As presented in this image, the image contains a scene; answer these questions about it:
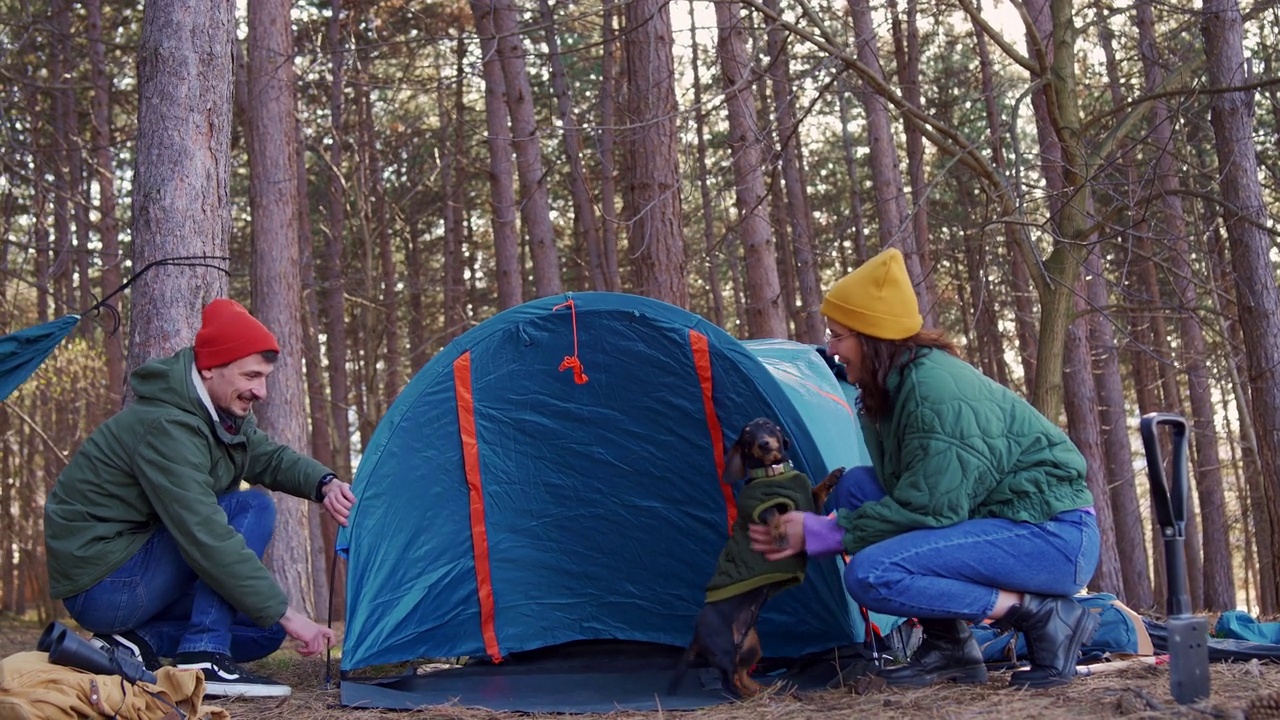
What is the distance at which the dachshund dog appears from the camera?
3867 mm

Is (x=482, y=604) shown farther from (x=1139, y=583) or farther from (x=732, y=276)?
(x=732, y=276)

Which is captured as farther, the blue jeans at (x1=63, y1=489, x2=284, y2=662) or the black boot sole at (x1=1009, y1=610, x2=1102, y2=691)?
the blue jeans at (x1=63, y1=489, x2=284, y2=662)

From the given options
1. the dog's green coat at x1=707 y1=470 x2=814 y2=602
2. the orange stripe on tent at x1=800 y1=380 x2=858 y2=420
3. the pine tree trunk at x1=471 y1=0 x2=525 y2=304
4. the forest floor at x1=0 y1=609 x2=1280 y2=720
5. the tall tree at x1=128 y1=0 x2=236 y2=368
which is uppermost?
the pine tree trunk at x1=471 y1=0 x2=525 y2=304

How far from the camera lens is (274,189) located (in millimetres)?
8758

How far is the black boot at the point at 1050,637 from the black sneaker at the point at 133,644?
9.42 feet

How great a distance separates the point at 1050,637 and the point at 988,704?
39 cm

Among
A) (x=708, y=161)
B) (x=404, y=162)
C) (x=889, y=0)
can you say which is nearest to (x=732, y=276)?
(x=708, y=161)

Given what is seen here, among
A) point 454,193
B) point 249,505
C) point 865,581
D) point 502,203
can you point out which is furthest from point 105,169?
point 865,581

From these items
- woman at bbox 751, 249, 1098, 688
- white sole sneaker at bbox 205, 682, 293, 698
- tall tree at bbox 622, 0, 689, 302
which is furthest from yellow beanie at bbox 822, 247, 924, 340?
tall tree at bbox 622, 0, 689, 302

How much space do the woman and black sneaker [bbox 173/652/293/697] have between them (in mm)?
1925

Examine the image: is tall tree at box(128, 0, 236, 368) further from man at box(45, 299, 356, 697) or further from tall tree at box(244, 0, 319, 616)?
tall tree at box(244, 0, 319, 616)

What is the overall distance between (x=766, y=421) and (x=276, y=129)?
6.26 metres

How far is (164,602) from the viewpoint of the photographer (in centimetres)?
407

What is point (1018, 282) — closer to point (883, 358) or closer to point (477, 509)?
point (477, 509)
